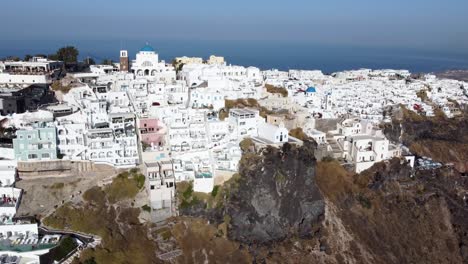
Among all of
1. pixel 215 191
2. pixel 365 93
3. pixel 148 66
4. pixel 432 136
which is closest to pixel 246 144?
pixel 215 191

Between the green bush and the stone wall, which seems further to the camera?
the stone wall

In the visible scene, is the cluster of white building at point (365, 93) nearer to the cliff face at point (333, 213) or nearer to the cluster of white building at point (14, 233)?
the cliff face at point (333, 213)

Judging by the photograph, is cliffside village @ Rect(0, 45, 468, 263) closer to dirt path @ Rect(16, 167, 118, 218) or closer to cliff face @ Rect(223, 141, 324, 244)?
dirt path @ Rect(16, 167, 118, 218)

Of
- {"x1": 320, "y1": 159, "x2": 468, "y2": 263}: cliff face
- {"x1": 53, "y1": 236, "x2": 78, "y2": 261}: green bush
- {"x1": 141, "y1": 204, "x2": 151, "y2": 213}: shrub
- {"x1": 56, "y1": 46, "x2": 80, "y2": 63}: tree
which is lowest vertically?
{"x1": 320, "y1": 159, "x2": 468, "y2": 263}: cliff face

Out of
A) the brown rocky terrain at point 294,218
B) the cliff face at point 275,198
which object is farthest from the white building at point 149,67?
the cliff face at point 275,198

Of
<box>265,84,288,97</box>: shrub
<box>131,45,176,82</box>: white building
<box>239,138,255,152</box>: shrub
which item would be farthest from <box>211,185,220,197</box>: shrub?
<box>131,45,176,82</box>: white building

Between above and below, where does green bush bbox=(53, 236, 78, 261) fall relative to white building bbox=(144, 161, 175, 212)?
below

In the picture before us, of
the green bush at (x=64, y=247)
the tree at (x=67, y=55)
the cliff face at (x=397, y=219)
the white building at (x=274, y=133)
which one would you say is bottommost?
the cliff face at (x=397, y=219)

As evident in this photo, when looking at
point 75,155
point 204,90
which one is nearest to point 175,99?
point 204,90
